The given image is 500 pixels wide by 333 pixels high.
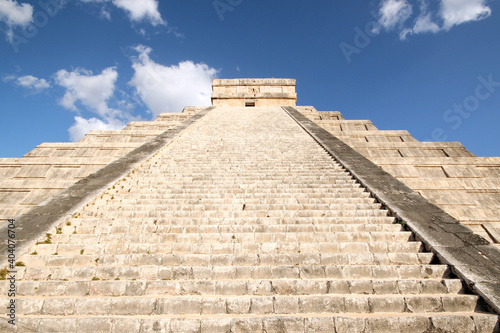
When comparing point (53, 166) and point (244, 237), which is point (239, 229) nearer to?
point (244, 237)

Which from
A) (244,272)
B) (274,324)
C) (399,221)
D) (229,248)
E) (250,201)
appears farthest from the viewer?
(250,201)

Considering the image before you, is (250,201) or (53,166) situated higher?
(53,166)

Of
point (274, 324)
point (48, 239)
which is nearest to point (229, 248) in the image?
point (274, 324)

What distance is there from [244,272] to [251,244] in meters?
0.57

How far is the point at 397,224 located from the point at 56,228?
227 inches

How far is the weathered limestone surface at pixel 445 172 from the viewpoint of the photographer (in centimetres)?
616

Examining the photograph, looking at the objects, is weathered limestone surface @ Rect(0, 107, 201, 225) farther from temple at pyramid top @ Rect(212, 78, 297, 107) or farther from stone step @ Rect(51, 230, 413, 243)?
temple at pyramid top @ Rect(212, 78, 297, 107)

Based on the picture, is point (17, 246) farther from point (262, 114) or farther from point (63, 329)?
point (262, 114)

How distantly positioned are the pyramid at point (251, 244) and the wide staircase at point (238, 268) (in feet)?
0.05

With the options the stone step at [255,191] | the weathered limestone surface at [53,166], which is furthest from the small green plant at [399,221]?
the weathered limestone surface at [53,166]

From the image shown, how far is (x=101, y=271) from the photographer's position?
3.45 m

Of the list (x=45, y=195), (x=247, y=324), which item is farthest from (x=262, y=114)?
(x=247, y=324)

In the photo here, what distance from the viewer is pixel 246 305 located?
2920 mm

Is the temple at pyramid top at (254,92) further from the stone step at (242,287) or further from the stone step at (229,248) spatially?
the stone step at (242,287)
